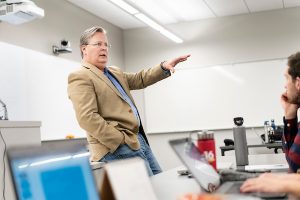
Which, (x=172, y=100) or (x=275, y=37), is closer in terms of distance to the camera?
(x=275, y=37)

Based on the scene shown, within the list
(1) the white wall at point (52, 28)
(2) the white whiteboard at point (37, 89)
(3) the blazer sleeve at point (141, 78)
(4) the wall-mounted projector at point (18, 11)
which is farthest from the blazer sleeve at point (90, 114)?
(1) the white wall at point (52, 28)

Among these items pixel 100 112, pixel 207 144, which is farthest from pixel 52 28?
pixel 207 144

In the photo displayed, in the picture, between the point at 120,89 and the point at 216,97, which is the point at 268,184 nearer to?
the point at 120,89

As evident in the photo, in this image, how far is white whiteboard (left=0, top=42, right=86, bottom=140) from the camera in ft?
13.8

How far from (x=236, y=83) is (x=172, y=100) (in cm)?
114

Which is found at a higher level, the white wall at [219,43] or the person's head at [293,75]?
the white wall at [219,43]

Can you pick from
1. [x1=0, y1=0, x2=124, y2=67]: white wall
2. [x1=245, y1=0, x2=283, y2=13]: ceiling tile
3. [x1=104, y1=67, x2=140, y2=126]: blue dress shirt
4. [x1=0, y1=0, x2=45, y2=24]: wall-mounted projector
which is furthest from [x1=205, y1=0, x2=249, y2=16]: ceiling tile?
[x1=104, y1=67, x2=140, y2=126]: blue dress shirt

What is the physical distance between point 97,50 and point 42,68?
2.66 metres

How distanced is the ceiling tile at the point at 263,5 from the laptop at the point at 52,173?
583 cm

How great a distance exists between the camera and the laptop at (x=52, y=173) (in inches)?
26.2

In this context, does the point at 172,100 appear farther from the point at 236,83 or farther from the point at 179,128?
the point at 236,83

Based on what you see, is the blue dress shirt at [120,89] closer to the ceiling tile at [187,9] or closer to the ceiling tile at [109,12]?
the ceiling tile at [109,12]

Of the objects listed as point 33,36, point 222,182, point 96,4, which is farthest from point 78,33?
point 222,182

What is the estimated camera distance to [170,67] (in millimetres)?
2457
